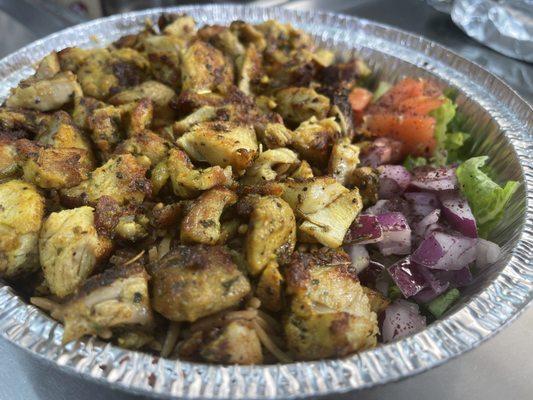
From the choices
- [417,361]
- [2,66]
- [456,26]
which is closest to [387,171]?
[417,361]

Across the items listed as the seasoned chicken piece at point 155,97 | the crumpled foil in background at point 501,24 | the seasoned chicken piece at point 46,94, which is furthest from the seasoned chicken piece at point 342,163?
the crumpled foil in background at point 501,24

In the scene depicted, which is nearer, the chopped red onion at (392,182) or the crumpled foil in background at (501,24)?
the chopped red onion at (392,182)

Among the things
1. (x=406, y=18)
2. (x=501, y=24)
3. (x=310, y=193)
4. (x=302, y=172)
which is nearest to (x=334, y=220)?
(x=310, y=193)

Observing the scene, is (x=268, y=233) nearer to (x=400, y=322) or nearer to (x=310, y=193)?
(x=310, y=193)

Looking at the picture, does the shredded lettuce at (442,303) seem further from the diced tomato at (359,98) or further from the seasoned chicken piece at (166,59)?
the seasoned chicken piece at (166,59)

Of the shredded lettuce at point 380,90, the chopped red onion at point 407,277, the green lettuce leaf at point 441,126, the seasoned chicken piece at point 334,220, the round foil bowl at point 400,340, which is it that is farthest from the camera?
the shredded lettuce at point 380,90

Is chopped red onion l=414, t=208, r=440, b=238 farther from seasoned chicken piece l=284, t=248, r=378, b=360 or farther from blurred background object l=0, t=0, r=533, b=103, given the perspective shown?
blurred background object l=0, t=0, r=533, b=103

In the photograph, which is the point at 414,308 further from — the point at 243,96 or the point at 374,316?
the point at 243,96
